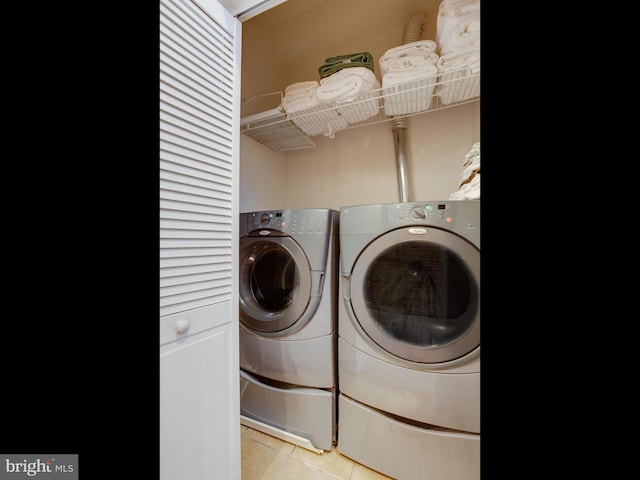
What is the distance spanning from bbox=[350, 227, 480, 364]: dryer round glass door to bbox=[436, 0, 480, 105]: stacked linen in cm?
79

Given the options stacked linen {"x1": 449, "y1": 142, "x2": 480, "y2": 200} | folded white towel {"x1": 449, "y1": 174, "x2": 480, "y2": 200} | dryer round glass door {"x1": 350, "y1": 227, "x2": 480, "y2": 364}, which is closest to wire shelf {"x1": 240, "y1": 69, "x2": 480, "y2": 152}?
stacked linen {"x1": 449, "y1": 142, "x2": 480, "y2": 200}

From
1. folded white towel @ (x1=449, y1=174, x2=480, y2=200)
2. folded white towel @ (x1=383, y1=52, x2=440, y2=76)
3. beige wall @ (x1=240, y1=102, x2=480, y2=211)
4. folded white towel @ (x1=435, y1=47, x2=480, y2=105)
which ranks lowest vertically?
folded white towel @ (x1=449, y1=174, x2=480, y2=200)

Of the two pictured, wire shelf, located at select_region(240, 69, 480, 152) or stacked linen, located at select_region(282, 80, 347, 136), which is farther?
stacked linen, located at select_region(282, 80, 347, 136)

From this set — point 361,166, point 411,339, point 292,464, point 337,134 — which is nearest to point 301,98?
point 337,134

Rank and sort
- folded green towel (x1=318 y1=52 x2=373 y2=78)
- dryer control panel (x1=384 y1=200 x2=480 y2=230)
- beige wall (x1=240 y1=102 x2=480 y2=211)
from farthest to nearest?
beige wall (x1=240 y1=102 x2=480 y2=211) < folded green towel (x1=318 y1=52 x2=373 y2=78) < dryer control panel (x1=384 y1=200 x2=480 y2=230)

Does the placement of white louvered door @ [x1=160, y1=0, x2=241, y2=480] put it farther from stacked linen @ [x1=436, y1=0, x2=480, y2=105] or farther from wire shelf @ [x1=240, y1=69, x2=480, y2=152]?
stacked linen @ [x1=436, y1=0, x2=480, y2=105]

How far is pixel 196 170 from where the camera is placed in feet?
2.19

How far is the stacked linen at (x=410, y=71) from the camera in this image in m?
1.12

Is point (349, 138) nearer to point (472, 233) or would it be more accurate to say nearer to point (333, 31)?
point (333, 31)

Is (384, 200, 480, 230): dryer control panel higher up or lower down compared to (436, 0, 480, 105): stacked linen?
lower down

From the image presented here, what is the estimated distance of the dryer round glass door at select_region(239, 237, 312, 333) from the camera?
116cm

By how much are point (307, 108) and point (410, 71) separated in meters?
0.56
